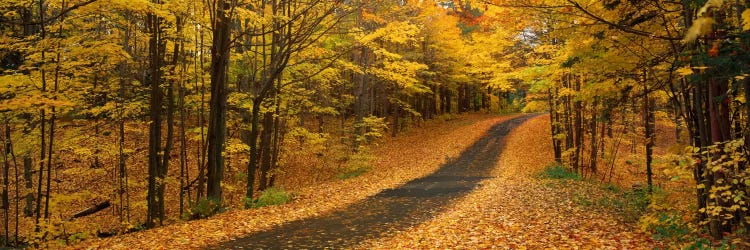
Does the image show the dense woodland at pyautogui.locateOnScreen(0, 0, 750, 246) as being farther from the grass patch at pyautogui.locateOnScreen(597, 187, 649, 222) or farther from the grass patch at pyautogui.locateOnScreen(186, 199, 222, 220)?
the grass patch at pyautogui.locateOnScreen(597, 187, 649, 222)

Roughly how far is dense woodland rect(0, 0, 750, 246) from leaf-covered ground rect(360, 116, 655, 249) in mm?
1402

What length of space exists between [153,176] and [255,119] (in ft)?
10.6

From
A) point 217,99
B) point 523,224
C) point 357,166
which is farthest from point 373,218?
point 357,166

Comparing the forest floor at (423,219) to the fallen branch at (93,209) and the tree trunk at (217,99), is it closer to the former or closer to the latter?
the tree trunk at (217,99)

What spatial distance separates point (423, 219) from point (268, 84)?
18.6 ft

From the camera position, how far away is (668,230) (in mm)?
7180

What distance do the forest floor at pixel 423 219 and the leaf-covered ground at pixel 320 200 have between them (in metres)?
0.03

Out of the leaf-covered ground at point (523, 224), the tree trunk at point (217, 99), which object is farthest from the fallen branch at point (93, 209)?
the leaf-covered ground at point (523, 224)

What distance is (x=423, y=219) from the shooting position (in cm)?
995

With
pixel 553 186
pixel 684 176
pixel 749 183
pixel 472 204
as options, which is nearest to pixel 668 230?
pixel 684 176

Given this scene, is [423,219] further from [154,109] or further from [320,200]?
[154,109]

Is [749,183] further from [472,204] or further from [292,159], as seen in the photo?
[292,159]

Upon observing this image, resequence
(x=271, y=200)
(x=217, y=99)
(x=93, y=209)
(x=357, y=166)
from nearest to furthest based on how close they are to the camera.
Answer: (x=217, y=99)
(x=271, y=200)
(x=93, y=209)
(x=357, y=166)

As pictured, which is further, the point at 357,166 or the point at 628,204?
the point at 357,166
